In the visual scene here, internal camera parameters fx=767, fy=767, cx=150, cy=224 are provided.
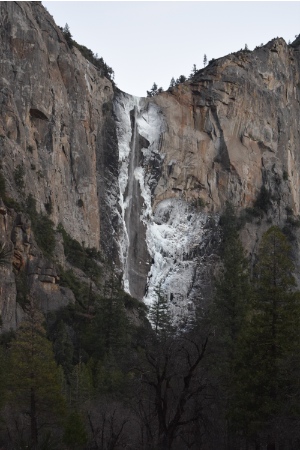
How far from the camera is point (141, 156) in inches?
3258

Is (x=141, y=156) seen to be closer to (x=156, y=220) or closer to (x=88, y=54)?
(x=156, y=220)

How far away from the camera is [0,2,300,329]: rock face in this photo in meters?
65.3

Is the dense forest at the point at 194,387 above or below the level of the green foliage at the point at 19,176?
below

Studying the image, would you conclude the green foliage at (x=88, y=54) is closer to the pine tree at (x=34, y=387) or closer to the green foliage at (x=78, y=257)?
the green foliage at (x=78, y=257)

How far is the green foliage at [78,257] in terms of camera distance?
213 ft

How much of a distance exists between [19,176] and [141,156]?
24.1 meters

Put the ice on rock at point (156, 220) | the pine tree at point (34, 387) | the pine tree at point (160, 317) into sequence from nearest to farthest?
the pine tree at point (34, 387)
the pine tree at point (160, 317)
the ice on rock at point (156, 220)

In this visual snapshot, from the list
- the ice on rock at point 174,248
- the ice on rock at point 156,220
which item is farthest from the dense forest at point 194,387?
the ice on rock at point 156,220

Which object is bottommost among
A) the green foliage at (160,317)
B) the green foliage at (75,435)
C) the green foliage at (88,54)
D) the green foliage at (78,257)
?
the green foliage at (75,435)

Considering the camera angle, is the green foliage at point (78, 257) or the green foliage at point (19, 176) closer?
the green foliage at point (19, 176)

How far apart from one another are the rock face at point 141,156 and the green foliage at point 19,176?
89mm

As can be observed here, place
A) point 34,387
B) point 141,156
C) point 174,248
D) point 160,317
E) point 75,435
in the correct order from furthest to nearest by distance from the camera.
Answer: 1. point 141,156
2. point 174,248
3. point 160,317
4. point 34,387
5. point 75,435

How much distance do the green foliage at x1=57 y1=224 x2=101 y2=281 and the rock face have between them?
6.56 ft

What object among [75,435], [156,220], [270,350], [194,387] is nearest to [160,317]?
[156,220]
